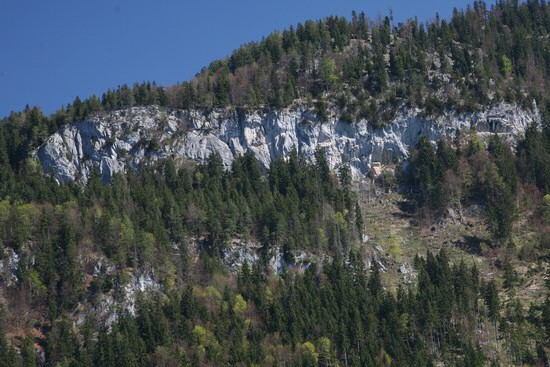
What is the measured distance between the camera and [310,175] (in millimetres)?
183250

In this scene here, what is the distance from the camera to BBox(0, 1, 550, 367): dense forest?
441ft

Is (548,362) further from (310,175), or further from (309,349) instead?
(310,175)

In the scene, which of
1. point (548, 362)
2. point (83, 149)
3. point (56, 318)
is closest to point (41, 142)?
point (83, 149)

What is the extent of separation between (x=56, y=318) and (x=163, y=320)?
14470 millimetres

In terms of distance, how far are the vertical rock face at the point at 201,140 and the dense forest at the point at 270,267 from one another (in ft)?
15.2

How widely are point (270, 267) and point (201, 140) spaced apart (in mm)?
43527

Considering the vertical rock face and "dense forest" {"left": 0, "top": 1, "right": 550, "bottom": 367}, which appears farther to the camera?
the vertical rock face

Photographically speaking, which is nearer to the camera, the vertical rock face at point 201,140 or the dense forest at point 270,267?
the dense forest at point 270,267

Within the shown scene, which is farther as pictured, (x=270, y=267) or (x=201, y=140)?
(x=201, y=140)

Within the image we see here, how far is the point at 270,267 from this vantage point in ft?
518

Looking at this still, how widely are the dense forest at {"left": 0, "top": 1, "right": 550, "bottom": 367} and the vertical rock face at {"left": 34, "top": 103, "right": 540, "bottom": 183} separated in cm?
464

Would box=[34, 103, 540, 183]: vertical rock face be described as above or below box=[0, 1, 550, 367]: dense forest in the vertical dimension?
above

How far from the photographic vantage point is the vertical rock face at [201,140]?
190375 millimetres

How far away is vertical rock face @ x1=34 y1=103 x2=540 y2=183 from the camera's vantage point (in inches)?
7495
